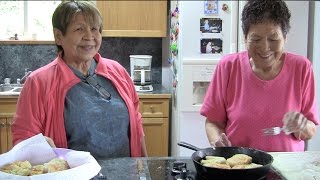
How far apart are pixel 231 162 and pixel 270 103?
354 millimetres

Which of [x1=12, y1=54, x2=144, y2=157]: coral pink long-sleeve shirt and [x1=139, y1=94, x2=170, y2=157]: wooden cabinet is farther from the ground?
[x1=12, y1=54, x2=144, y2=157]: coral pink long-sleeve shirt

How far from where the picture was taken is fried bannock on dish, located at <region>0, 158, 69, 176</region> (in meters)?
1.08

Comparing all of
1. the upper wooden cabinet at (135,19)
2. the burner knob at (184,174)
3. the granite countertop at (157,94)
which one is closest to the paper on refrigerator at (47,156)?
the burner knob at (184,174)

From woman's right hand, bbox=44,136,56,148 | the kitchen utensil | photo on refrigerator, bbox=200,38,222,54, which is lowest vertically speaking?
woman's right hand, bbox=44,136,56,148

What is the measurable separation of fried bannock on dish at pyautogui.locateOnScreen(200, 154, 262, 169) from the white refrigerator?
1.43 meters

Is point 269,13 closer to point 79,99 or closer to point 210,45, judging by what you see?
point 79,99

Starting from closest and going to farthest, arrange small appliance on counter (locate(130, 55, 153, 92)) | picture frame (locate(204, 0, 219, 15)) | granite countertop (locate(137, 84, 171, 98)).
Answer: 1. picture frame (locate(204, 0, 219, 15))
2. granite countertop (locate(137, 84, 171, 98))
3. small appliance on counter (locate(130, 55, 153, 92))

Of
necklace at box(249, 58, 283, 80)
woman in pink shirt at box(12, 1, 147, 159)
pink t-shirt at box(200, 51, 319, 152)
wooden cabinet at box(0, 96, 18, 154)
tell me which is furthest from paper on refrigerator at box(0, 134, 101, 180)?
wooden cabinet at box(0, 96, 18, 154)

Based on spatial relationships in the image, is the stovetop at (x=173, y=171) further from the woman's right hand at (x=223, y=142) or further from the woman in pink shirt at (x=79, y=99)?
the woman in pink shirt at (x=79, y=99)

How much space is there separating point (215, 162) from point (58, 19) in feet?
2.52

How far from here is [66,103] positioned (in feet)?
4.71

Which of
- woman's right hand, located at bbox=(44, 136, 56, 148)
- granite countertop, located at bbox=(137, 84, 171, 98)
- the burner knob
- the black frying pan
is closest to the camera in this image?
the black frying pan

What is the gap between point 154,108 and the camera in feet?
10.2

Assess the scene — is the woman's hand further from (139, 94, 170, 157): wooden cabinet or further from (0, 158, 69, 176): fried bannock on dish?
(139, 94, 170, 157): wooden cabinet
